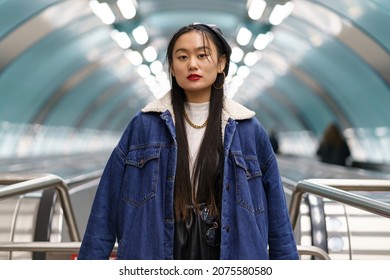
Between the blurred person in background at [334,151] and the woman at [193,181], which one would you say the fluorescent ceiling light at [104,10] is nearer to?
the blurred person in background at [334,151]

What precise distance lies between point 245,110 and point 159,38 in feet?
54.8

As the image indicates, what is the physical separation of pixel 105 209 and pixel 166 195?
0.30m

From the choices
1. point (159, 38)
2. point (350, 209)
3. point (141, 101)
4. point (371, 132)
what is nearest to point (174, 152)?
point (350, 209)

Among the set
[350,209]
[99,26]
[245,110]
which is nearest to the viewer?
[245,110]

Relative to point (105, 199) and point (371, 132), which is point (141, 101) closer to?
point (371, 132)

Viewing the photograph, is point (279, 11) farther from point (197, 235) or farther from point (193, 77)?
point (197, 235)

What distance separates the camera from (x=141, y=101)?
39875 mm

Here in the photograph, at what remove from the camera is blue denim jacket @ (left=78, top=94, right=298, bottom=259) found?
285cm

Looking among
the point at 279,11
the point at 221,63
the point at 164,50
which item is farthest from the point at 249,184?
the point at 164,50

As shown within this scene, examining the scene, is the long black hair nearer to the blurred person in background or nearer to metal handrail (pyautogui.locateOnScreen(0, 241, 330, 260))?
metal handrail (pyautogui.locateOnScreen(0, 241, 330, 260))

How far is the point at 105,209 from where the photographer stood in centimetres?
296

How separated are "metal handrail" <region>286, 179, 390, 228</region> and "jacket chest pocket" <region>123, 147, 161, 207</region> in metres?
1.22

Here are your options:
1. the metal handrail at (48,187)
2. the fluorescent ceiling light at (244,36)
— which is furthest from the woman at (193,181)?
the fluorescent ceiling light at (244,36)

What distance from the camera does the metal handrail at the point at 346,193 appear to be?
3451 mm
